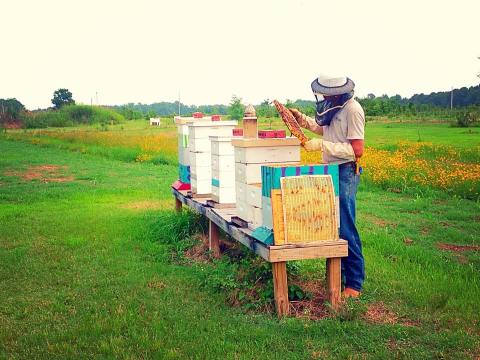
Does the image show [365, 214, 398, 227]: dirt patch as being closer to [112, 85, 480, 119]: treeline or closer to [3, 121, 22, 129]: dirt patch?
[112, 85, 480, 119]: treeline

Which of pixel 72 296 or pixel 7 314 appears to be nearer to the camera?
pixel 7 314

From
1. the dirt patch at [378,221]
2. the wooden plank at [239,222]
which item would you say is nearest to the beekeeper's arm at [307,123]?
the wooden plank at [239,222]

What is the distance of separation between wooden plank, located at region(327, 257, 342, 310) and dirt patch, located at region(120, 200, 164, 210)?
755 centimetres

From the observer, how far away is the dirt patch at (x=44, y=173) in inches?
743

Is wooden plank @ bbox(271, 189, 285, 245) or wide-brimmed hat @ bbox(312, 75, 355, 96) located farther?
wide-brimmed hat @ bbox(312, 75, 355, 96)

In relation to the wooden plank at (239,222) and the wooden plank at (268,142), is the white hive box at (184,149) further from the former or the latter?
the wooden plank at (268,142)

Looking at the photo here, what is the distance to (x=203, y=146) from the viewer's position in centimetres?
849

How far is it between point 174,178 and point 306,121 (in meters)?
12.5

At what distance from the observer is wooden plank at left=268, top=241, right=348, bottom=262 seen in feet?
18.0

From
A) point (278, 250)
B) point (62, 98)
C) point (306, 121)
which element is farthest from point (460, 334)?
point (62, 98)

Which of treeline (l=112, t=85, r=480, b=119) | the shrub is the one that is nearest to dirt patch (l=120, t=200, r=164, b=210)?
treeline (l=112, t=85, r=480, b=119)

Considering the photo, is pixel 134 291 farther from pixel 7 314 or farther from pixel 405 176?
pixel 405 176

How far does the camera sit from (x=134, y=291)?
680 centimetres

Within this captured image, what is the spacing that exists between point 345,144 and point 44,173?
16633 mm
